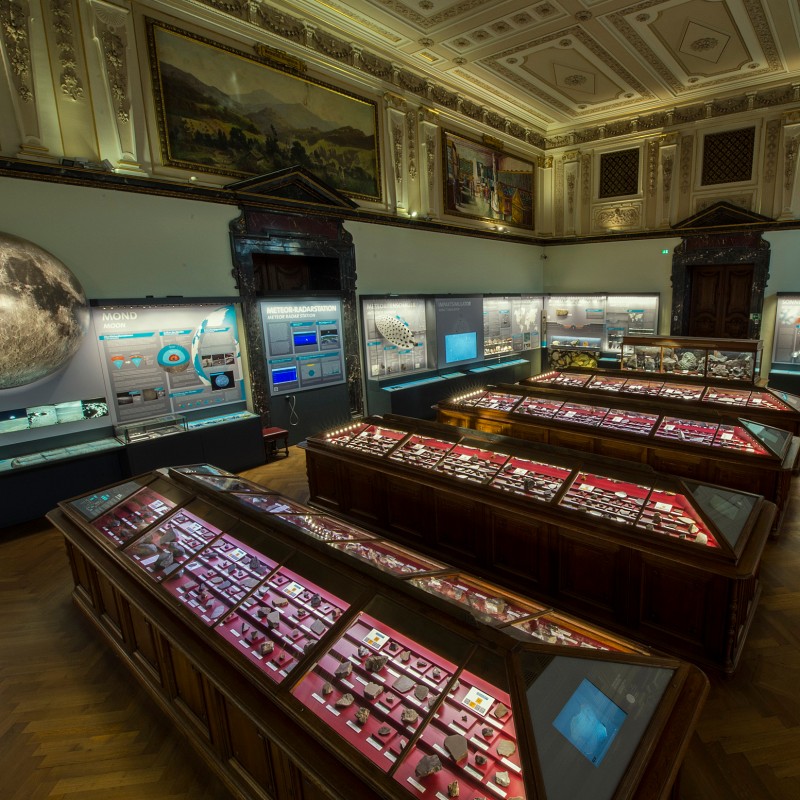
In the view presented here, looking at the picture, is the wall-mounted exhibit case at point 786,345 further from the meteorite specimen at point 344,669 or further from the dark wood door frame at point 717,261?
the meteorite specimen at point 344,669

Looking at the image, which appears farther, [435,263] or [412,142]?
[435,263]

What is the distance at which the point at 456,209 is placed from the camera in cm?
1145

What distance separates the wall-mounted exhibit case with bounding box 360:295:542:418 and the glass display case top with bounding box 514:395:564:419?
3.04 metres

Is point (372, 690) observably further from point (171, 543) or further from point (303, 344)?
point (303, 344)

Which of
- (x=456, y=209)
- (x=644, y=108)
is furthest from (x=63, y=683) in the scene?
(x=644, y=108)

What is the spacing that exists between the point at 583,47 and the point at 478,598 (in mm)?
10617

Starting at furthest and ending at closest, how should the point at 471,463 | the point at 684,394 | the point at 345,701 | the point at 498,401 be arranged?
the point at 498,401 < the point at 684,394 < the point at 471,463 < the point at 345,701

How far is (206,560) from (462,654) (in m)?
1.79

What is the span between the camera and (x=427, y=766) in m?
1.73

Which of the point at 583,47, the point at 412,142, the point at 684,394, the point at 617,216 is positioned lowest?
the point at 684,394

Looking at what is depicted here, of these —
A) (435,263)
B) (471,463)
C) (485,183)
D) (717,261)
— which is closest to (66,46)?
(471,463)

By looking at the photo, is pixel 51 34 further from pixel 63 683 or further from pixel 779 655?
pixel 779 655

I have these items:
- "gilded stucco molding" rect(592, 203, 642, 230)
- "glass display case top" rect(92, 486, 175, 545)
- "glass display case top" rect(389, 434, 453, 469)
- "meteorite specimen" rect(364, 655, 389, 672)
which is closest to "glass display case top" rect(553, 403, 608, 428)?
"glass display case top" rect(389, 434, 453, 469)

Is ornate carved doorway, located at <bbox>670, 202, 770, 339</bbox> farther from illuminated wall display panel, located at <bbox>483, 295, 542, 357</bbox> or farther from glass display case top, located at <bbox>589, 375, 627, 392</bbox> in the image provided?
glass display case top, located at <bbox>589, 375, 627, 392</bbox>
